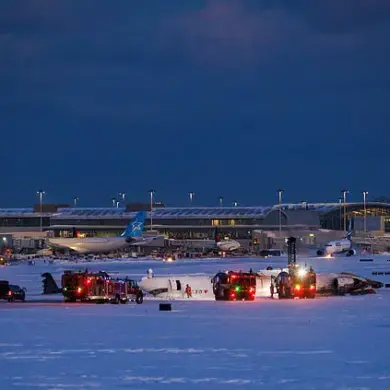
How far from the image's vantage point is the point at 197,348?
27047 mm

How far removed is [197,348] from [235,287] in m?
27.0

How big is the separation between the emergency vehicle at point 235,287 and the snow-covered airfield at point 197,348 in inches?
350

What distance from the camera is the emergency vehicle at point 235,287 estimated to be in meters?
53.6

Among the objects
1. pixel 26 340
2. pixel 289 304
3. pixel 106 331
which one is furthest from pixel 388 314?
pixel 26 340

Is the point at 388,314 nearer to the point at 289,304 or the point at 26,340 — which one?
the point at 289,304

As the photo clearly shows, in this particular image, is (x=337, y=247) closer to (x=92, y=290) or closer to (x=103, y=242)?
(x=103, y=242)

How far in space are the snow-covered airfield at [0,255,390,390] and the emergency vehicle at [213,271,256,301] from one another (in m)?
8.88

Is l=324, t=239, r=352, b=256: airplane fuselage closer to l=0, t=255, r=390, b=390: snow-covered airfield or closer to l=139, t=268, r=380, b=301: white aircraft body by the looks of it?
l=139, t=268, r=380, b=301: white aircraft body

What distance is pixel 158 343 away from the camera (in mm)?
28562

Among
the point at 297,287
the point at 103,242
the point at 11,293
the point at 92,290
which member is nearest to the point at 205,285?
the point at 297,287

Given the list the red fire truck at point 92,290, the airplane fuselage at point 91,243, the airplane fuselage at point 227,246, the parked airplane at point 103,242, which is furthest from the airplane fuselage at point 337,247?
the red fire truck at point 92,290

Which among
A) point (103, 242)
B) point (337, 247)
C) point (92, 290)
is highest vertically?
point (103, 242)

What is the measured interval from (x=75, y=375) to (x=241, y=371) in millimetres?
3978

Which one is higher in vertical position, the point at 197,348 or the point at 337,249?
the point at 337,249
